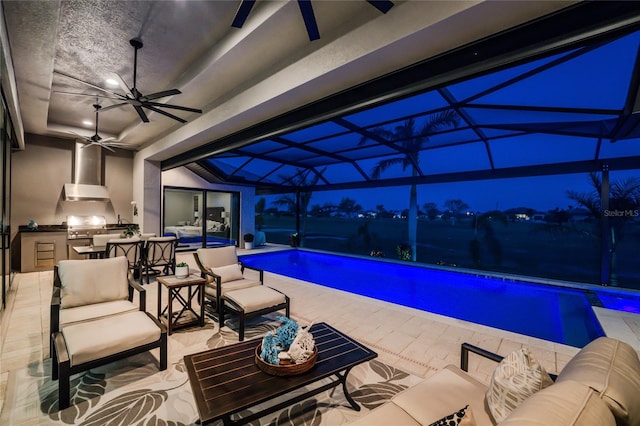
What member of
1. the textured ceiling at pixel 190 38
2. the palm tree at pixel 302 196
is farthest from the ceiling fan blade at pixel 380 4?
the palm tree at pixel 302 196

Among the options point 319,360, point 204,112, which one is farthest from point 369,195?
point 319,360

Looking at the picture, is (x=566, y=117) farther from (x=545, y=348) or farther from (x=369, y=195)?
(x=369, y=195)

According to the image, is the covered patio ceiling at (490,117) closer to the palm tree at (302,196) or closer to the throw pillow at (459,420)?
the palm tree at (302,196)

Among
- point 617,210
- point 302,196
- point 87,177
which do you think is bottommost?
point 617,210

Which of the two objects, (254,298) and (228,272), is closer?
(254,298)

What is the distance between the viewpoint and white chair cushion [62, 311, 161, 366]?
7.11ft

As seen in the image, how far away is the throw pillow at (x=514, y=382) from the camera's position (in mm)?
1200

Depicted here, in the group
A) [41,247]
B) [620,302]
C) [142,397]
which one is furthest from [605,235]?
[41,247]

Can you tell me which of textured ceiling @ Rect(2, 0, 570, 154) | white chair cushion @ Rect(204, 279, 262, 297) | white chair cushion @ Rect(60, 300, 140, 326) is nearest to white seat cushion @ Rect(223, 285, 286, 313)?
white chair cushion @ Rect(204, 279, 262, 297)

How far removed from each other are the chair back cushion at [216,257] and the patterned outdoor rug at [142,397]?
1525 mm

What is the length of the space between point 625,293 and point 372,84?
266 inches

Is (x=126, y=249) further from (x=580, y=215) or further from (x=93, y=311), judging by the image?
(x=580, y=215)

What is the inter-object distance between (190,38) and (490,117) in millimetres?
5030

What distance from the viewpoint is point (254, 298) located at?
11.3 ft
